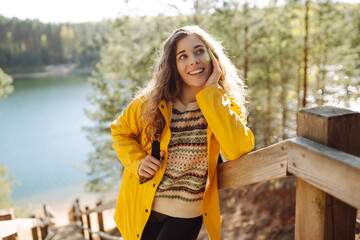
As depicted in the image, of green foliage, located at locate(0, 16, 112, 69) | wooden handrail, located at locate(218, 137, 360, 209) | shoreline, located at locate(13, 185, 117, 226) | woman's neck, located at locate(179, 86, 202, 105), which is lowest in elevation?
shoreline, located at locate(13, 185, 117, 226)

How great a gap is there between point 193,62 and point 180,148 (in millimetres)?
537

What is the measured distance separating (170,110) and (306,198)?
0.96 m

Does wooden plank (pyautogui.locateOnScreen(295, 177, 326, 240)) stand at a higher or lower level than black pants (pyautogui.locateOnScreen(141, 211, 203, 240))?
higher

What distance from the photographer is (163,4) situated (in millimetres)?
9242

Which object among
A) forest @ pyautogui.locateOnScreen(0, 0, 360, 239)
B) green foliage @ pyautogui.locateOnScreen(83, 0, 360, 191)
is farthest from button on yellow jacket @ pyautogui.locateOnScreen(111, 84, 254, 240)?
green foliage @ pyautogui.locateOnScreen(83, 0, 360, 191)

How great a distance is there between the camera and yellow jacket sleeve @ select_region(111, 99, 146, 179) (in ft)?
5.88

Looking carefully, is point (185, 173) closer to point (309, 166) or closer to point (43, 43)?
point (309, 166)

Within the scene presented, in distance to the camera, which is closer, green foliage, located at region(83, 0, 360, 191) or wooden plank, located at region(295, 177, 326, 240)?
wooden plank, located at region(295, 177, 326, 240)

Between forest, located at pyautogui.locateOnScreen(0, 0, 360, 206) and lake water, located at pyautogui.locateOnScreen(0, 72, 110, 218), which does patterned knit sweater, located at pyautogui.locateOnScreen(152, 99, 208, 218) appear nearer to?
forest, located at pyautogui.locateOnScreen(0, 0, 360, 206)

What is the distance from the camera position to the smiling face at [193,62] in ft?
5.97

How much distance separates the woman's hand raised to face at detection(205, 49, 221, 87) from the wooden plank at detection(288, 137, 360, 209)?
27.9 inches

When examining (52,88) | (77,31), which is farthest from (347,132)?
(77,31)

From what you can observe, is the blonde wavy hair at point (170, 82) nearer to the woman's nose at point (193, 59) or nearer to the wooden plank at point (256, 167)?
the woman's nose at point (193, 59)

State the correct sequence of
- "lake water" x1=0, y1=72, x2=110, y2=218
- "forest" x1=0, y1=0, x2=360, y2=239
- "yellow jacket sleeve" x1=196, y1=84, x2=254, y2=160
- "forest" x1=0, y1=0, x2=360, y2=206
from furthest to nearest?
"lake water" x1=0, y1=72, x2=110, y2=218
"forest" x1=0, y1=0, x2=360, y2=206
"forest" x1=0, y1=0, x2=360, y2=239
"yellow jacket sleeve" x1=196, y1=84, x2=254, y2=160
